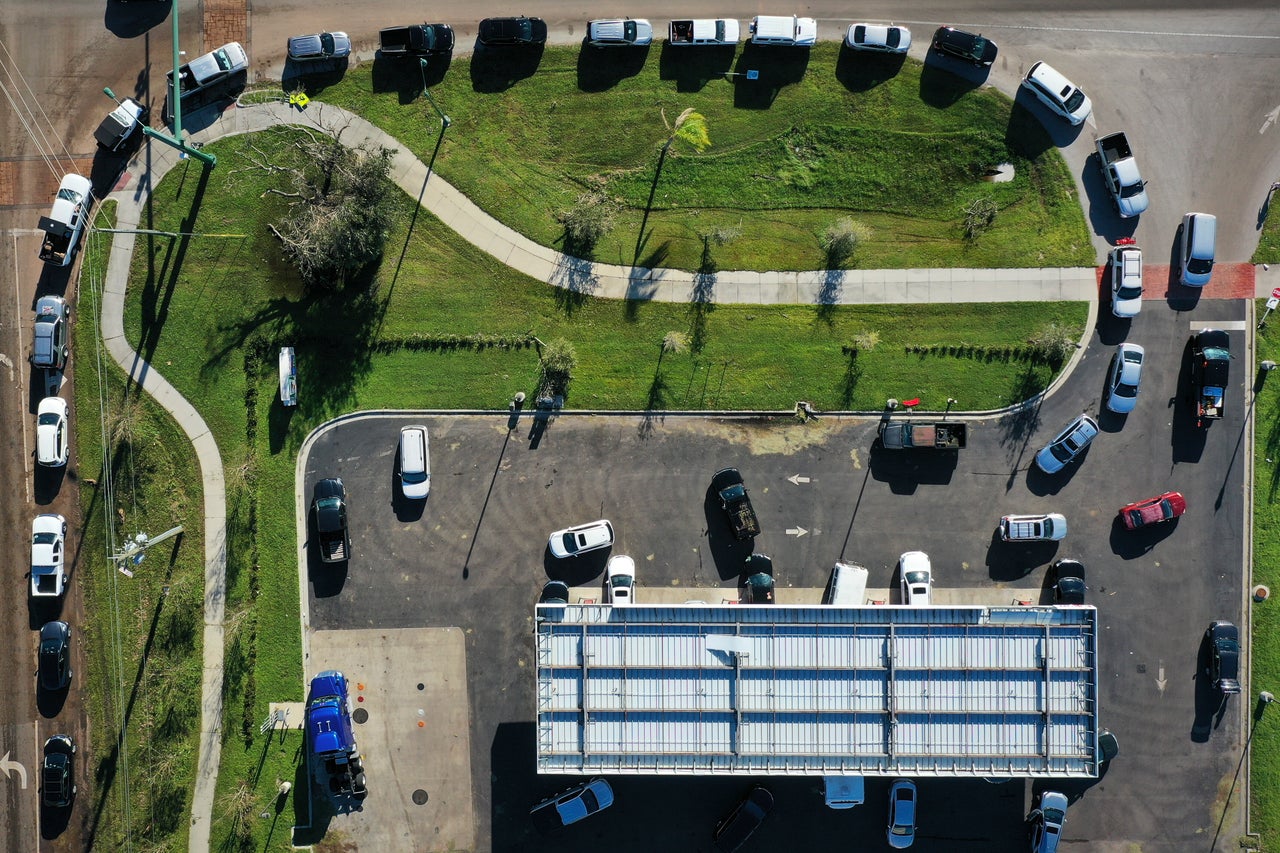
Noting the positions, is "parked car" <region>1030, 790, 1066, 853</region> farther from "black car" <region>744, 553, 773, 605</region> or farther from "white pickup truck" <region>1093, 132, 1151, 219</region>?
"white pickup truck" <region>1093, 132, 1151, 219</region>

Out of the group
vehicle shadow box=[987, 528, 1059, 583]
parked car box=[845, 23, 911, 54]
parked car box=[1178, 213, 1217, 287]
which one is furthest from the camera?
vehicle shadow box=[987, 528, 1059, 583]

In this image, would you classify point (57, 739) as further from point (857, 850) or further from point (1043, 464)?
point (1043, 464)

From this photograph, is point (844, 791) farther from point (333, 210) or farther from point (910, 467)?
point (333, 210)

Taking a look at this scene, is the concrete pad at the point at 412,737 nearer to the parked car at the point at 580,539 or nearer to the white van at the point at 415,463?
the parked car at the point at 580,539

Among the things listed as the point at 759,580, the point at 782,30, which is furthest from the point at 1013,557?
the point at 782,30

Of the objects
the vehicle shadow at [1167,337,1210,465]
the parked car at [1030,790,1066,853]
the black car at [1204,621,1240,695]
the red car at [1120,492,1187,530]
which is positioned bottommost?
the parked car at [1030,790,1066,853]

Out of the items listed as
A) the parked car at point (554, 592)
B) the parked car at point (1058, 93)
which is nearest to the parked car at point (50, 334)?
the parked car at point (554, 592)

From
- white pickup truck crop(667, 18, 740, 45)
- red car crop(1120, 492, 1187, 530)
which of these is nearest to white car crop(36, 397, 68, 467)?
white pickup truck crop(667, 18, 740, 45)
